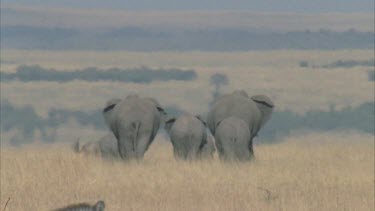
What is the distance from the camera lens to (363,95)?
196000mm

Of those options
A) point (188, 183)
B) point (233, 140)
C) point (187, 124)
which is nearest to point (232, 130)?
point (233, 140)

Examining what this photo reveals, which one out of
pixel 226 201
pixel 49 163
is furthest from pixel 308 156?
pixel 226 201

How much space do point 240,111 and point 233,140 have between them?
2205 mm

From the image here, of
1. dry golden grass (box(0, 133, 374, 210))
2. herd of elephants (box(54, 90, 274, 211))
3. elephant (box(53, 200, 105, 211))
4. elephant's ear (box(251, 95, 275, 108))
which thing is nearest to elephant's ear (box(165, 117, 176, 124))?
herd of elephants (box(54, 90, 274, 211))

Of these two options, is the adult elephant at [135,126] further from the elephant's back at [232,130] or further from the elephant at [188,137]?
the elephant's back at [232,130]

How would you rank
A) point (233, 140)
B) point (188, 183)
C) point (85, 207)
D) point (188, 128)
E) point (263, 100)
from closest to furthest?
point (85, 207)
point (188, 183)
point (233, 140)
point (188, 128)
point (263, 100)

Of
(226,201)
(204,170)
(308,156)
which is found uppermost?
(226,201)

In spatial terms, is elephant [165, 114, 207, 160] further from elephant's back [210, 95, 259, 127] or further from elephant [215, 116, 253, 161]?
elephant [215, 116, 253, 161]

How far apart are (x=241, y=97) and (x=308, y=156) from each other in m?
2.48

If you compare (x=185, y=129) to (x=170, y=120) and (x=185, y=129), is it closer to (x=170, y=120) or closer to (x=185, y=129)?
(x=185, y=129)

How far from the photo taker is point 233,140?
30641mm

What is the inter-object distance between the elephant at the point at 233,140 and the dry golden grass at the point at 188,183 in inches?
28.4

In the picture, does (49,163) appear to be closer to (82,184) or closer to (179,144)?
(82,184)

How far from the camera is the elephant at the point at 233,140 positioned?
1205 inches
